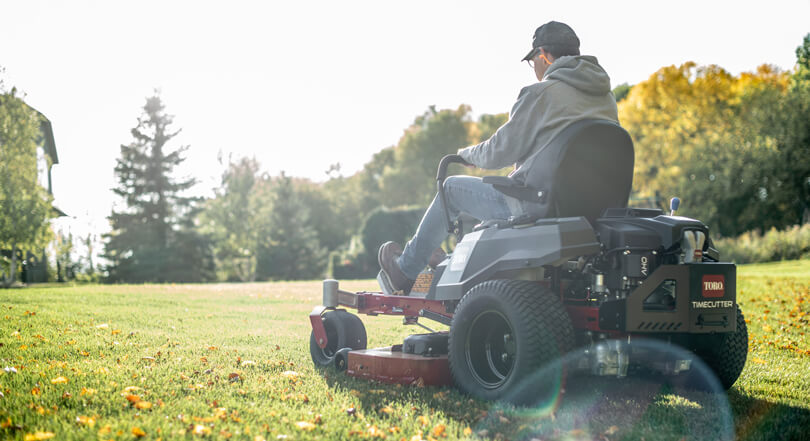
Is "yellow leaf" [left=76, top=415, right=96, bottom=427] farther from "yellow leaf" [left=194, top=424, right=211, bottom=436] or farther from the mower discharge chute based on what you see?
the mower discharge chute

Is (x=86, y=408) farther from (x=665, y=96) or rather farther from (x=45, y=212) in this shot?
(x=665, y=96)

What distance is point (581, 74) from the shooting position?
3.89 metres

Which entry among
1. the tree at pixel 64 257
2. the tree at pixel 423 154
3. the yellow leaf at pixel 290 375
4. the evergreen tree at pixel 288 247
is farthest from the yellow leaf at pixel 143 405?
the tree at pixel 423 154

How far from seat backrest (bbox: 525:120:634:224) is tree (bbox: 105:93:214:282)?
32772 millimetres

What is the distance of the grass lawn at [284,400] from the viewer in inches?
127

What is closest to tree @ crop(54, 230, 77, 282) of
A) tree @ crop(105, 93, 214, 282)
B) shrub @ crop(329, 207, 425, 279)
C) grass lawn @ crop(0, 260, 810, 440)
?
tree @ crop(105, 93, 214, 282)

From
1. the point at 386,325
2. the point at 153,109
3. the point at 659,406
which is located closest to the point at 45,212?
the point at 386,325

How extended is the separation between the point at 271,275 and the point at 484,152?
31.9m

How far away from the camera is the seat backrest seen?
3.82 meters

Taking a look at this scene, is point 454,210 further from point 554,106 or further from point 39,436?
point 39,436

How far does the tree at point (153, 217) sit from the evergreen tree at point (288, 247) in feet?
11.6

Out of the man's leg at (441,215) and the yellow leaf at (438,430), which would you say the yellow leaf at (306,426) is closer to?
the yellow leaf at (438,430)

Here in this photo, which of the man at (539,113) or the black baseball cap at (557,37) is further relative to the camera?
the black baseball cap at (557,37)

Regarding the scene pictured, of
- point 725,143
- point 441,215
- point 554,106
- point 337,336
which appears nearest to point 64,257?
point 337,336
